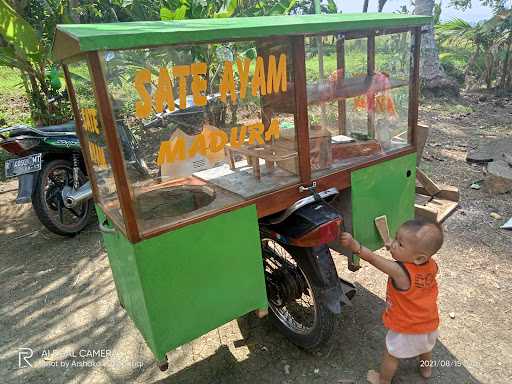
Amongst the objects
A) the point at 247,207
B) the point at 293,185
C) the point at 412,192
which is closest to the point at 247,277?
the point at 247,207

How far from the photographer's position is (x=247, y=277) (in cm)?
205

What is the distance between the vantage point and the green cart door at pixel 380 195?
244cm

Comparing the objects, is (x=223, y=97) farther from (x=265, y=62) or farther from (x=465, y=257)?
(x=465, y=257)

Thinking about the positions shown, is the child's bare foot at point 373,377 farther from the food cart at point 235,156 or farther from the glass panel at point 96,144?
the glass panel at point 96,144

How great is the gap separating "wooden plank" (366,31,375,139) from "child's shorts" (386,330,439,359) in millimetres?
1308

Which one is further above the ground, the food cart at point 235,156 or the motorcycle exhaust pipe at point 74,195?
the food cart at point 235,156

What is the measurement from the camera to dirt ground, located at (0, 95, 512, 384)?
2.29 m

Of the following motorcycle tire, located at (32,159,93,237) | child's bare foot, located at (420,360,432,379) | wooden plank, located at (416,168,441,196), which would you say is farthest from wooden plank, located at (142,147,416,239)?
motorcycle tire, located at (32,159,93,237)

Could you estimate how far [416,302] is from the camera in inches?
76.2

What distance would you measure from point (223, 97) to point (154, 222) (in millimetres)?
687

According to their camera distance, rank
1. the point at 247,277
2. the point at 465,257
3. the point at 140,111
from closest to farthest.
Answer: the point at 140,111 < the point at 247,277 < the point at 465,257

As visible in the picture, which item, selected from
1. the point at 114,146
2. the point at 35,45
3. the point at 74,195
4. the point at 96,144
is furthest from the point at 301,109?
the point at 35,45

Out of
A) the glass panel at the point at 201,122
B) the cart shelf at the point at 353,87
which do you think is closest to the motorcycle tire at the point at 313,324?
the glass panel at the point at 201,122

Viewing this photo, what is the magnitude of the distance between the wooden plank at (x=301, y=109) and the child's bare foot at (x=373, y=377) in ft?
3.62
